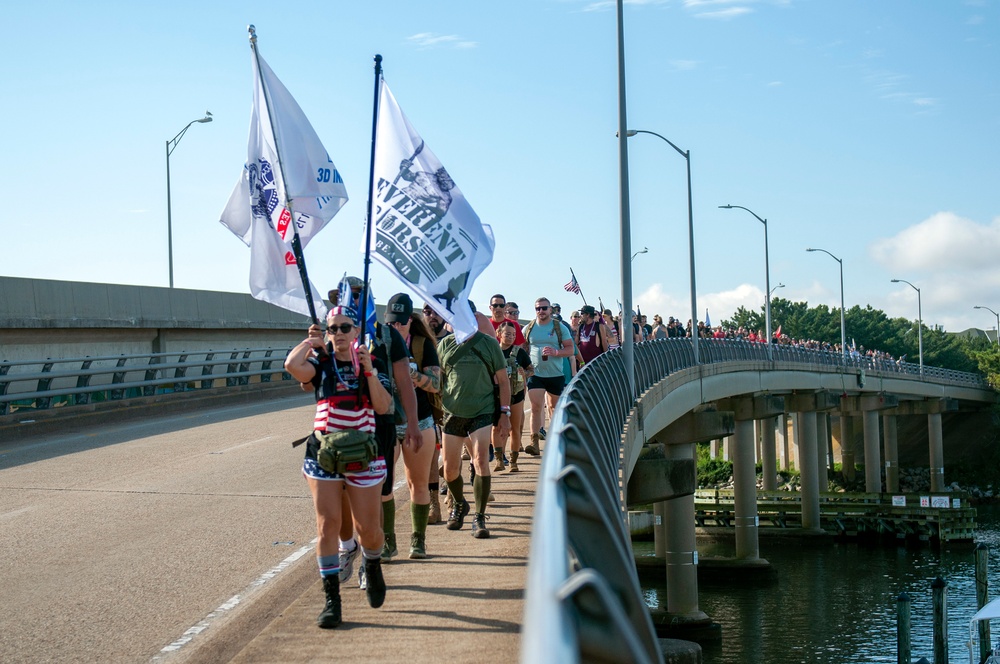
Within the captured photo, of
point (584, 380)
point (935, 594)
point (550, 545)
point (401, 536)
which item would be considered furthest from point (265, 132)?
point (935, 594)

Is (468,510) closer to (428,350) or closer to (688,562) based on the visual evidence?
(428,350)

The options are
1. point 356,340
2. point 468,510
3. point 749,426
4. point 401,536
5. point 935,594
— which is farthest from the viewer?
point 749,426

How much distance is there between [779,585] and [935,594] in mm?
15759

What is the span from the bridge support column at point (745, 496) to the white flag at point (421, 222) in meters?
34.5

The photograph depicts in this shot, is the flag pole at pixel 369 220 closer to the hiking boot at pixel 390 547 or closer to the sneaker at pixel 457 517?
the hiking boot at pixel 390 547

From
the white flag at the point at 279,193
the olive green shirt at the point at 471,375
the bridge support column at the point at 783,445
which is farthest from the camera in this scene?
the bridge support column at the point at 783,445

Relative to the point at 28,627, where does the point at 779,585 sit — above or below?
below

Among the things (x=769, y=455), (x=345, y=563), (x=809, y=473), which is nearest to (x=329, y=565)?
(x=345, y=563)

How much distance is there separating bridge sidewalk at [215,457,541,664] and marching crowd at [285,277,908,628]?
185 mm

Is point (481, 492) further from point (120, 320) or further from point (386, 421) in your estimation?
point (120, 320)

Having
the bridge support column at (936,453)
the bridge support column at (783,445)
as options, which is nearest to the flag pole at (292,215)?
the bridge support column at (936,453)

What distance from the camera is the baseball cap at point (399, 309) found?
923 cm

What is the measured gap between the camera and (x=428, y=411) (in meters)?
10.0

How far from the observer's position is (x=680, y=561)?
30828 mm
